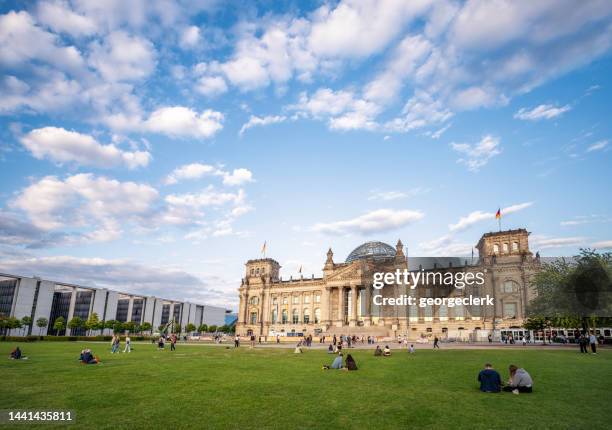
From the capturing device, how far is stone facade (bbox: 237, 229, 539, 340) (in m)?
86.6

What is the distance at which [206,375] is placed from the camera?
72.6 feet

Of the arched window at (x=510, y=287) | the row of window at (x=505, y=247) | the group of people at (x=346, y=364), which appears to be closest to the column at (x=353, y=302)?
the row of window at (x=505, y=247)

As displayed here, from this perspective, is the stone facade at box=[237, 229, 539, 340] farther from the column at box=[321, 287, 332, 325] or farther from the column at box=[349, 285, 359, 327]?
the column at box=[321, 287, 332, 325]

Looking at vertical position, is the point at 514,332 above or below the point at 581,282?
below

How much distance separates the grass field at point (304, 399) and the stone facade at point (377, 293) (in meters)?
62.3

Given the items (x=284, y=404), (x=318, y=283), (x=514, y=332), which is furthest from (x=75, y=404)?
(x=318, y=283)

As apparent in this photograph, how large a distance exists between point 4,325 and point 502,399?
3967 inches

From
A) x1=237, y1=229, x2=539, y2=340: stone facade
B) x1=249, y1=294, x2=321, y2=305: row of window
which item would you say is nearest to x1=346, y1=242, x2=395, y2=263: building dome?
x1=237, y1=229, x2=539, y2=340: stone facade

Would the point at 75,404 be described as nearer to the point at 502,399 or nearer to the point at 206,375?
the point at 206,375

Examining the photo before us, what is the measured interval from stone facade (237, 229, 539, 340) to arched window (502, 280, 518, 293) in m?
0.16

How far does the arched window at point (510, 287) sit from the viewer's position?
86.5 metres

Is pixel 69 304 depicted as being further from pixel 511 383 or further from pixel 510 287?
pixel 511 383

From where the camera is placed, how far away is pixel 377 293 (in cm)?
10806

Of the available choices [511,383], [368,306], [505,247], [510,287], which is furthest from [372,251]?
[511,383]
